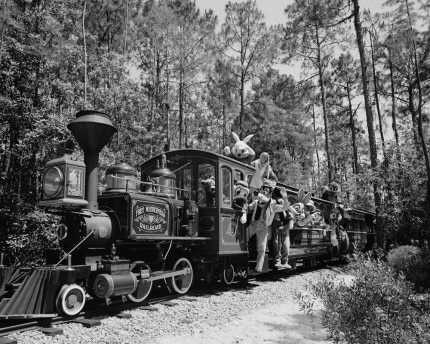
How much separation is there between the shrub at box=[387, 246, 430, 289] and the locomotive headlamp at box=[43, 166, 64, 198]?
22.6 ft

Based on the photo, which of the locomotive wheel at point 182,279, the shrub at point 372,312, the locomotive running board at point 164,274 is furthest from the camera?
the locomotive wheel at point 182,279

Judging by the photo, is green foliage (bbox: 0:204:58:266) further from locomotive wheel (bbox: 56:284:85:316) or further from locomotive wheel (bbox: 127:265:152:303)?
locomotive wheel (bbox: 56:284:85:316)

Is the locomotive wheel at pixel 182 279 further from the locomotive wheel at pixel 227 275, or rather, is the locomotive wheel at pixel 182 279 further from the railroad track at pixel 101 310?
the locomotive wheel at pixel 227 275

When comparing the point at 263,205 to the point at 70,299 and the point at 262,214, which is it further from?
the point at 70,299

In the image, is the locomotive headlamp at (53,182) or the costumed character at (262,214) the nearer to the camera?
the locomotive headlamp at (53,182)

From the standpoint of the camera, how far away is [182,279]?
7289 mm

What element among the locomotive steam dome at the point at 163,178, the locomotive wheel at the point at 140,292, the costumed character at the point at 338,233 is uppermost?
the locomotive steam dome at the point at 163,178

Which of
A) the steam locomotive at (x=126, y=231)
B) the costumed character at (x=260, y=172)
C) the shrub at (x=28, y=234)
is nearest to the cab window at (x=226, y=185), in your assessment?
the steam locomotive at (x=126, y=231)

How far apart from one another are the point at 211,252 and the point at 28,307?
358cm

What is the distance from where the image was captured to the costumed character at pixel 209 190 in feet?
26.1

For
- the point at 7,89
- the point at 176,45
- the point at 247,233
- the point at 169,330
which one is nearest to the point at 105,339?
the point at 169,330

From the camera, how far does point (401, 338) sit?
2.81 meters

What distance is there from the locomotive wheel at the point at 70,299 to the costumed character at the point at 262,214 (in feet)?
13.7

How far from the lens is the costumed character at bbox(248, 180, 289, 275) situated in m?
8.39
